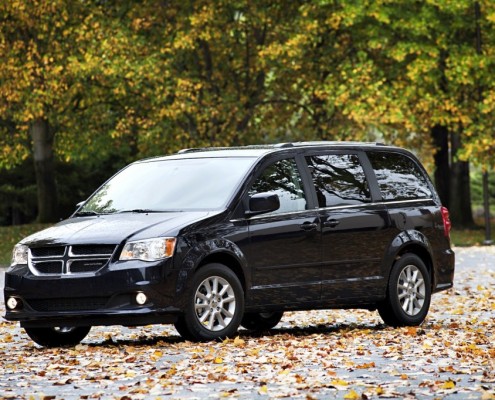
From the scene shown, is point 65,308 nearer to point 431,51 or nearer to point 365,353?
point 365,353

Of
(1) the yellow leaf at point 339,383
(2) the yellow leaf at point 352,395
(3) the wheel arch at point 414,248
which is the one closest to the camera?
(2) the yellow leaf at point 352,395

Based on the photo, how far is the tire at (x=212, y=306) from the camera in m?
12.1

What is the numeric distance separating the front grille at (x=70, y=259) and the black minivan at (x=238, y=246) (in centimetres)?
1

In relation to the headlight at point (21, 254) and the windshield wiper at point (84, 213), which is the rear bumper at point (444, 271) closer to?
the windshield wiper at point (84, 213)

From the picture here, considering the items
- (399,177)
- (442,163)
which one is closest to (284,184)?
(399,177)

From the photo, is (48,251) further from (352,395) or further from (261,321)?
(352,395)

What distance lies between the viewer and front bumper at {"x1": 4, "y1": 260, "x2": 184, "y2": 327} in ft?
39.1

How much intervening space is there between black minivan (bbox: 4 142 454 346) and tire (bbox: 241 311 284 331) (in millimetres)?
15

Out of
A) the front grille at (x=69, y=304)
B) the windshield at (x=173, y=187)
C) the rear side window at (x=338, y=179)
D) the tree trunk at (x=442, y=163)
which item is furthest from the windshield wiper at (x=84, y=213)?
the tree trunk at (x=442, y=163)

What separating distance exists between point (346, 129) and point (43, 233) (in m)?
29.1

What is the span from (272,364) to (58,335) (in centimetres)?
302

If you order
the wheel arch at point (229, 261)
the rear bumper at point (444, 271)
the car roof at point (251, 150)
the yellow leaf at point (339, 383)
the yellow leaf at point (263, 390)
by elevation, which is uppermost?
the car roof at point (251, 150)

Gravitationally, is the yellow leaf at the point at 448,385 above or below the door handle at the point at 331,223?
below

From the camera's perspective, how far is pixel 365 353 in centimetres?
1143
